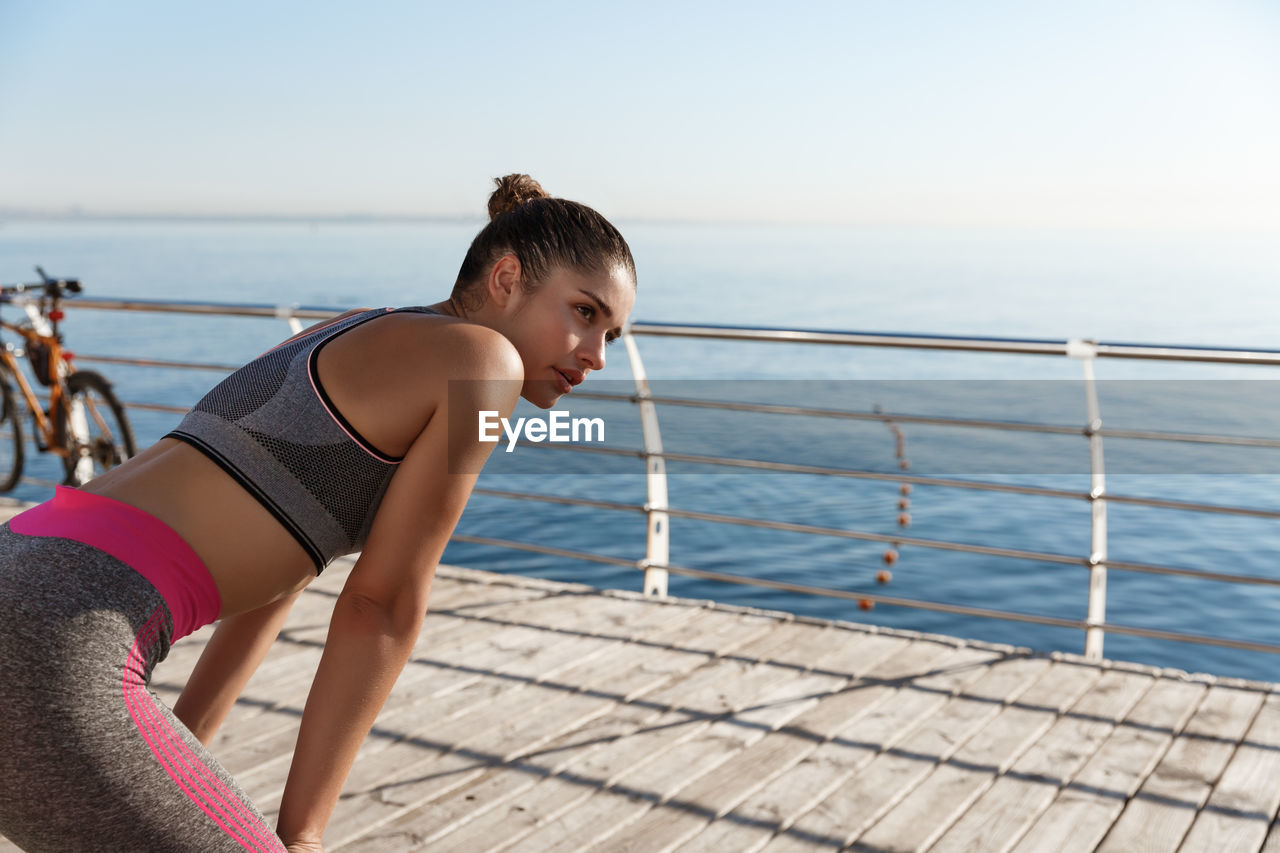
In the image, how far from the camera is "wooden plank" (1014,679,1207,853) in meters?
2.28

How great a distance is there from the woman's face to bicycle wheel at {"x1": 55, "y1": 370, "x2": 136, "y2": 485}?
198 inches

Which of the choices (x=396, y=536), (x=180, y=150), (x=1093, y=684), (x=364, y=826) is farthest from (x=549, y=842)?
(x=180, y=150)

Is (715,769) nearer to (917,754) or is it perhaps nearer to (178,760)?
(917,754)

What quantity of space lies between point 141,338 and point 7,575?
112ft

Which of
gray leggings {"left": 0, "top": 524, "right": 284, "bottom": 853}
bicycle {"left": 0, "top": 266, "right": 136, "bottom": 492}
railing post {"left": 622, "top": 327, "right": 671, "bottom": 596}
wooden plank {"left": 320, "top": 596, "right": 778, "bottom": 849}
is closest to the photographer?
gray leggings {"left": 0, "top": 524, "right": 284, "bottom": 853}

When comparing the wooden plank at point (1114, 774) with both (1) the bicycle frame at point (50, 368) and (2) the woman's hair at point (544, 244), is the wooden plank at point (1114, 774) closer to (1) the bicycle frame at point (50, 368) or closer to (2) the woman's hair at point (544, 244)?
(2) the woman's hair at point (544, 244)

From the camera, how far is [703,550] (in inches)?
565

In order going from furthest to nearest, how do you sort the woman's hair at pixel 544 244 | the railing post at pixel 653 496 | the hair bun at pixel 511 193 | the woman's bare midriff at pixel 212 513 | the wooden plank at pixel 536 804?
the railing post at pixel 653 496 < the wooden plank at pixel 536 804 < the hair bun at pixel 511 193 < the woman's hair at pixel 544 244 < the woman's bare midriff at pixel 212 513

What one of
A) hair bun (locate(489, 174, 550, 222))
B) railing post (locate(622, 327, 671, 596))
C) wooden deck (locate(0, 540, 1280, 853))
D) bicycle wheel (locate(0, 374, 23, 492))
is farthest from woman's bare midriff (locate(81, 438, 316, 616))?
bicycle wheel (locate(0, 374, 23, 492))

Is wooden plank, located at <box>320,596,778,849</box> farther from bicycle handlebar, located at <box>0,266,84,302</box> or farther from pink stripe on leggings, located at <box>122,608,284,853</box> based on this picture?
bicycle handlebar, located at <box>0,266,84,302</box>

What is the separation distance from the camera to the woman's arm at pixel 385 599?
1.15 metres

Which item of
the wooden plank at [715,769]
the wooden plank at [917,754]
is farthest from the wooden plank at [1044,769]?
the wooden plank at [715,769]

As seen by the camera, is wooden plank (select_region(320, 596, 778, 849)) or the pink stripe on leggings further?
wooden plank (select_region(320, 596, 778, 849))

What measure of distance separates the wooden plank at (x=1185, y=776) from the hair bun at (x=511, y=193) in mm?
1793
